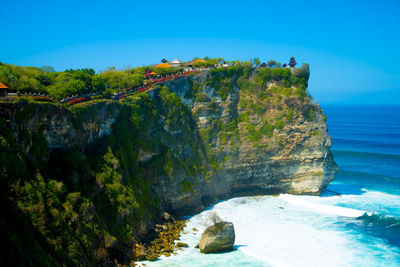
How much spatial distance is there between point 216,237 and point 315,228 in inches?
635

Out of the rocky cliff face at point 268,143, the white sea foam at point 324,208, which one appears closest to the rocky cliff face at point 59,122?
the rocky cliff face at point 268,143

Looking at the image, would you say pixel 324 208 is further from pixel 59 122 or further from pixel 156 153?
pixel 59 122

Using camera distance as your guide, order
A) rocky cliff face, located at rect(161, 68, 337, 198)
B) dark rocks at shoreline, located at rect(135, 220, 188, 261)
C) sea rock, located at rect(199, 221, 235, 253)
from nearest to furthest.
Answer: dark rocks at shoreline, located at rect(135, 220, 188, 261) < sea rock, located at rect(199, 221, 235, 253) < rocky cliff face, located at rect(161, 68, 337, 198)

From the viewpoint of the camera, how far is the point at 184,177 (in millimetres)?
50406

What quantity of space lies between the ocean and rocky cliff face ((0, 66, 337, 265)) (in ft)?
15.3

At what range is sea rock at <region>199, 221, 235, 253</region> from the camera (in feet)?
123

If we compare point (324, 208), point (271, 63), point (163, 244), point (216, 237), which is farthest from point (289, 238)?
point (271, 63)

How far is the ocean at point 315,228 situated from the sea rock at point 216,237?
0.88 metres

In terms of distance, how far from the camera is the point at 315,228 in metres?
45.4

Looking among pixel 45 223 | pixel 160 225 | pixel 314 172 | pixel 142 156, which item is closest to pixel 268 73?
pixel 314 172

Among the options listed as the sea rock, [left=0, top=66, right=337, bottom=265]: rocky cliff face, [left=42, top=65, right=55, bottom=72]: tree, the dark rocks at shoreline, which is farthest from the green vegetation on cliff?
[left=42, top=65, right=55, bottom=72]: tree

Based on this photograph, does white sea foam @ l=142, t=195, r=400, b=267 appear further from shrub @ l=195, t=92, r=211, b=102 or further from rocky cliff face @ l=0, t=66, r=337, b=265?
shrub @ l=195, t=92, r=211, b=102

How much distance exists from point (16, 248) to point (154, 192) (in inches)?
973

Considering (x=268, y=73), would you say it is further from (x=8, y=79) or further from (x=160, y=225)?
(x=8, y=79)
